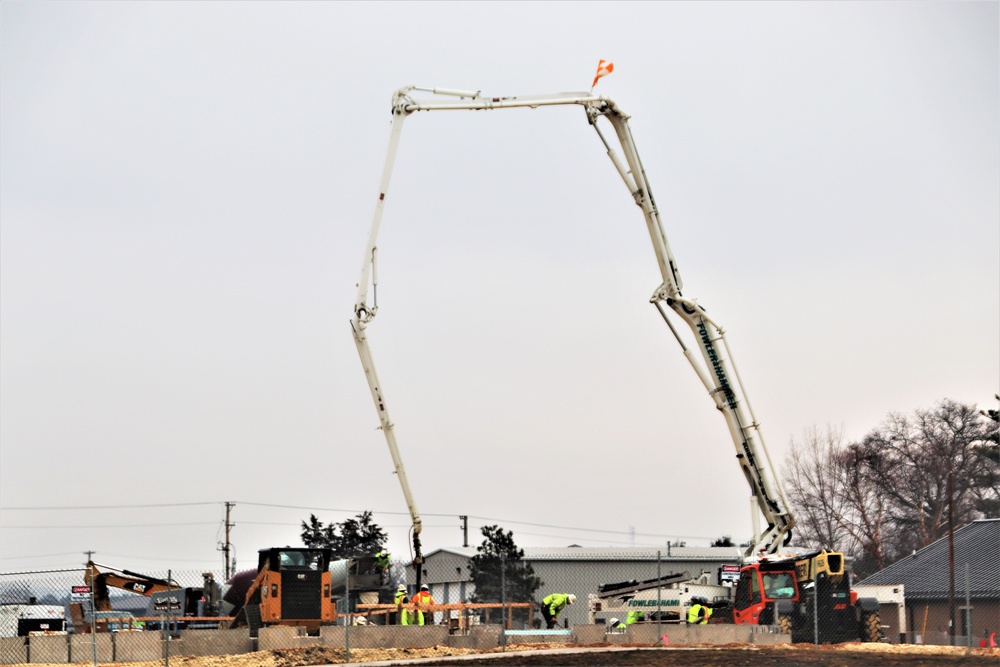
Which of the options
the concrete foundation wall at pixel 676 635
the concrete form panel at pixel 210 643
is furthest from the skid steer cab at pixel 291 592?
the concrete foundation wall at pixel 676 635

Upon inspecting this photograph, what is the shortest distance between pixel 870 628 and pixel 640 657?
8.64m

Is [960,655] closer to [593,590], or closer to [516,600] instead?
[516,600]

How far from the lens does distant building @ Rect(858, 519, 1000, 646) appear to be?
1850 inches

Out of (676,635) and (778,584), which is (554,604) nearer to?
(676,635)

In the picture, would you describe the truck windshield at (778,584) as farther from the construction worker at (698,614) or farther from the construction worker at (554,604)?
the construction worker at (554,604)

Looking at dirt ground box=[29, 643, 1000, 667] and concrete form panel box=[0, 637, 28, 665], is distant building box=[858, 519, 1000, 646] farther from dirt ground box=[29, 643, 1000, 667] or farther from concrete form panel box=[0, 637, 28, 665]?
concrete form panel box=[0, 637, 28, 665]

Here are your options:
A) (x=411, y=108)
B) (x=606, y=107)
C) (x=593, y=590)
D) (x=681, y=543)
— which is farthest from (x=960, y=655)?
(x=681, y=543)

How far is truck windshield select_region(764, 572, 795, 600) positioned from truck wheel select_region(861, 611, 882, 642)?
1.88 meters

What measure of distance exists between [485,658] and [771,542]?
1427cm

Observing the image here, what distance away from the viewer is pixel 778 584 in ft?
106

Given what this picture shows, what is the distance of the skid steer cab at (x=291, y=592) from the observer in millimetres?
29359

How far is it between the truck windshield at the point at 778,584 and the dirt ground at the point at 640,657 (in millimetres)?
3339

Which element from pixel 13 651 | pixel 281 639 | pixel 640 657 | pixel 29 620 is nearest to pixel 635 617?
pixel 640 657

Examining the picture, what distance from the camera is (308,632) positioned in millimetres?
29344
